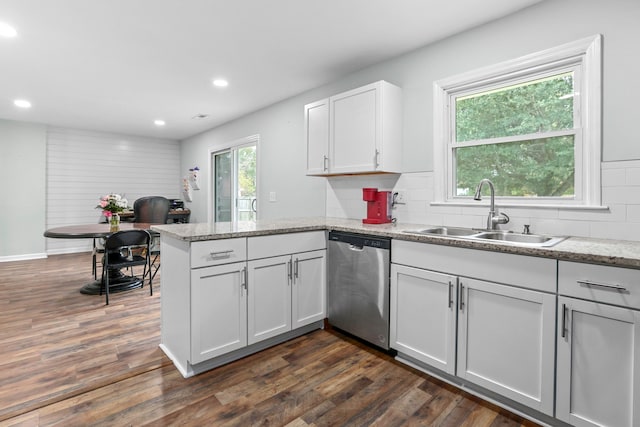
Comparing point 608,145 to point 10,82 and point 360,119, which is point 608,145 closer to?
point 360,119

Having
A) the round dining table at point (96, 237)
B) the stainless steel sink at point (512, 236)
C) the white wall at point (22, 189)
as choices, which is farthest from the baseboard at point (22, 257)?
the stainless steel sink at point (512, 236)

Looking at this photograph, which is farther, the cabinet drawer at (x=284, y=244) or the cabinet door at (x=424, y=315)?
the cabinet drawer at (x=284, y=244)

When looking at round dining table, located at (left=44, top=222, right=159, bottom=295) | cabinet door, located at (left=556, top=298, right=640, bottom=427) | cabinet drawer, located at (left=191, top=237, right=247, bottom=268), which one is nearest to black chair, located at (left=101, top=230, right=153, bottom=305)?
round dining table, located at (left=44, top=222, right=159, bottom=295)

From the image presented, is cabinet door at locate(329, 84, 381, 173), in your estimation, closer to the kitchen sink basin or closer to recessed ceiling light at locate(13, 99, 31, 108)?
the kitchen sink basin

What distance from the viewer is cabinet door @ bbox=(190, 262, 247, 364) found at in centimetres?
201

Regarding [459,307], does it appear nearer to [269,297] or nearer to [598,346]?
[598,346]

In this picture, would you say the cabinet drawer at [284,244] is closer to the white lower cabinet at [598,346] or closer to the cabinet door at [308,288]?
the cabinet door at [308,288]

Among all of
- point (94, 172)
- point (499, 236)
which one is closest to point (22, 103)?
point (94, 172)

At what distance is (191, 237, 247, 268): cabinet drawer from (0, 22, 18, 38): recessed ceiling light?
235 cm

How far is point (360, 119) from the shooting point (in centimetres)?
288

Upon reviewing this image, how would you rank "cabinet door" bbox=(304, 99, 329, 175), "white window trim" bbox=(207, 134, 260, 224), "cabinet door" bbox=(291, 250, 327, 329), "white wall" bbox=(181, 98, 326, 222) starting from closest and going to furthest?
"cabinet door" bbox=(291, 250, 327, 329), "cabinet door" bbox=(304, 99, 329, 175), "white wall" bbox=(181, 98, 326, 222), "white window trim" bbox=(207, 134, 260, 224)

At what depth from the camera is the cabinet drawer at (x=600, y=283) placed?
1.33 m

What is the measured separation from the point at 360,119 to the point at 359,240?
1126mm

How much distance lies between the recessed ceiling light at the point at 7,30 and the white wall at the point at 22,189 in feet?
12.8
